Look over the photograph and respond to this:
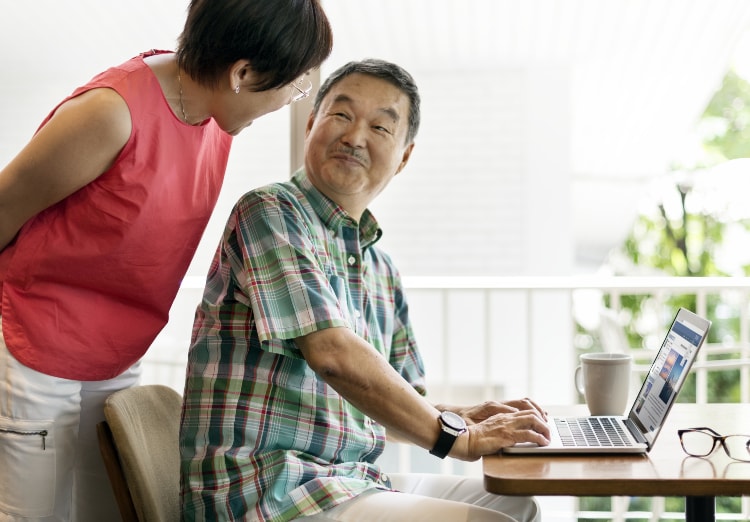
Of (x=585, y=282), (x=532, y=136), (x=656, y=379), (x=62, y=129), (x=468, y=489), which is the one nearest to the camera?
(x=62, y=129)

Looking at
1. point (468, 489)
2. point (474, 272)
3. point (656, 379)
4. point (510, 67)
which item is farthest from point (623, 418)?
point (510, 67)

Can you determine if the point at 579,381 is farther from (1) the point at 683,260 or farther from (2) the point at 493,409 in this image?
(1) the point at 683,260

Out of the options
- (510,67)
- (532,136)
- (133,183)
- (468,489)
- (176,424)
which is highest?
(510,67)

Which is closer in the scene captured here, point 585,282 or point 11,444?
point 11,444

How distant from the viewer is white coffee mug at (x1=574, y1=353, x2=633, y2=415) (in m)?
1.73

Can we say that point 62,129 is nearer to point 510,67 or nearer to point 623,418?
point 623,418

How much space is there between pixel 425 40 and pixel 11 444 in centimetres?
528

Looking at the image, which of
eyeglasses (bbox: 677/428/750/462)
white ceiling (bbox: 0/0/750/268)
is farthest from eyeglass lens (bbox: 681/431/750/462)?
white ceiling (bbox: 0/0/750/268)

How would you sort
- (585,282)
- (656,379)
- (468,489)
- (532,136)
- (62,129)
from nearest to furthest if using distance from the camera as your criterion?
(62,129)
(656,379)
(468,489)
(585,282)
(532,136)

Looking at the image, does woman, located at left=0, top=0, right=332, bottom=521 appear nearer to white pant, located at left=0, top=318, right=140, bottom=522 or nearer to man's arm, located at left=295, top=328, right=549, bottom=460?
white pant, located at left=0, top=318, right=140, bottom=522

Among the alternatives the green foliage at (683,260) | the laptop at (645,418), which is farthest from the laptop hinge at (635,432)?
the green foliage at (683,260)

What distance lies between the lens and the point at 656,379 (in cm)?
160

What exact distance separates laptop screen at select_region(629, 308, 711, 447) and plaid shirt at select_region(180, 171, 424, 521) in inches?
20.5

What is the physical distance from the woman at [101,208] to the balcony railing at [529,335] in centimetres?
128
